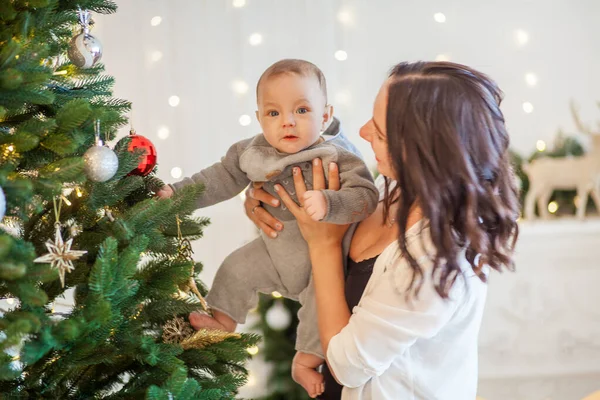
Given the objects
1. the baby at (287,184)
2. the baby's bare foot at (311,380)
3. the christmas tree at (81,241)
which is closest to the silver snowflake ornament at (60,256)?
the christmas tree at (81,241)

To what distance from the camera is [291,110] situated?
4.85 feet

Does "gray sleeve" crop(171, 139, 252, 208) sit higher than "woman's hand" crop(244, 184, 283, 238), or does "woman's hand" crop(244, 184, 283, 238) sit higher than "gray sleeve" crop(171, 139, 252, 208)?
"gray sleeve" crop(171, 139, 252, 208)

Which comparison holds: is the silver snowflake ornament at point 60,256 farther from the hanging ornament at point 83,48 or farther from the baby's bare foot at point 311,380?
the baby's bare foot at point 311,380

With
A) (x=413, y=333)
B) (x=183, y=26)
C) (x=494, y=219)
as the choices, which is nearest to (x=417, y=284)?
(x=413, y=333)

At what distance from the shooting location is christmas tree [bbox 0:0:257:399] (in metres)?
0.92

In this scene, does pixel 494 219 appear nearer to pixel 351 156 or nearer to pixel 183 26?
pixel 351 156

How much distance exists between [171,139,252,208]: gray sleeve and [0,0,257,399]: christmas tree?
0.68 feet

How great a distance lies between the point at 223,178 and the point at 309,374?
1.66ft

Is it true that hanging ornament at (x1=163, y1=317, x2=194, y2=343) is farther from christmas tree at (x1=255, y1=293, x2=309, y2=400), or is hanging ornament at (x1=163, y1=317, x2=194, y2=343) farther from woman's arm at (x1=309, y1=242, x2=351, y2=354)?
christmas tree at (x1=255, y1=293, x2=309, y2=400)

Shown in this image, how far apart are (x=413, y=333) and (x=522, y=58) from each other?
2.63 meters

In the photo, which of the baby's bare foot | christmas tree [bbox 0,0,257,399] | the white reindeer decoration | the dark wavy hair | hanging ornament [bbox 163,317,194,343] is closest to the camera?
christmas tree [bbox 0,0,257,399]

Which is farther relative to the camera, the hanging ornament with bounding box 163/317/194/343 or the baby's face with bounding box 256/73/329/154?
the baby's face with bounding box 256/73/329/154

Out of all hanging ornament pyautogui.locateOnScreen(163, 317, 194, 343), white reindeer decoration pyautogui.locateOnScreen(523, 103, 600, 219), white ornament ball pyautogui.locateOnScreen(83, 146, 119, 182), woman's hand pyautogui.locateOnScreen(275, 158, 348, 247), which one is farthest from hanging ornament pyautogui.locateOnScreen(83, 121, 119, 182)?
white reindeer decoration pyautogui.locateOnScreen(523, 103, 600, 219)

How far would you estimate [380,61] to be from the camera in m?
3.32
